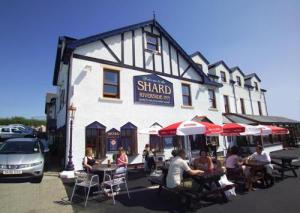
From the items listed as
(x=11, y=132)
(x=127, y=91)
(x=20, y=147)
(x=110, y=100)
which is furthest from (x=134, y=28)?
(x=11, y=132)

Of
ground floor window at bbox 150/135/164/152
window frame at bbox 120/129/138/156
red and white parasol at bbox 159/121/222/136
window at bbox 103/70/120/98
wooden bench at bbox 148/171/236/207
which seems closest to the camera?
wooden bench at bbox 148/171/236/207

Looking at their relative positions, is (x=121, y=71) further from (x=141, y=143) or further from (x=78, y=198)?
(x=78, y=198)

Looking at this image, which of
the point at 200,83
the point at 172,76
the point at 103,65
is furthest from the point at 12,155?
the point at 200,83

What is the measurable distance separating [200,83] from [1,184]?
47.6ft

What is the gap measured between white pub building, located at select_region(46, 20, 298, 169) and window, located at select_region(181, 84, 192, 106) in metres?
0.08

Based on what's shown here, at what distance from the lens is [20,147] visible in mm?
8266

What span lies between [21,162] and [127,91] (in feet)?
22.1

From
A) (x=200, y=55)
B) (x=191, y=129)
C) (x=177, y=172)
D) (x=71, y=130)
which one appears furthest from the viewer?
(x=200, y=55)

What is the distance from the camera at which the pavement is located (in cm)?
492

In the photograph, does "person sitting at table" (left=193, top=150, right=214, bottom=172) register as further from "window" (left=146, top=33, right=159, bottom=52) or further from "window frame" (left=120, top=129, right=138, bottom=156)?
"window" (left=146, top=33, right=159, bottom=52)

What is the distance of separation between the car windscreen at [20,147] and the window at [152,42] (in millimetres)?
9529

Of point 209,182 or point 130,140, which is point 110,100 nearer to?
point 130,140

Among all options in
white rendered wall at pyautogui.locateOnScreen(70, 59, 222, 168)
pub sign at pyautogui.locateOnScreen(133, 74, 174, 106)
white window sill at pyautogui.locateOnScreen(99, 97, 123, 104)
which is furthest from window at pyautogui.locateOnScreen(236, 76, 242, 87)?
white window sill at pyautogui.locateOnScreen(99, 97, 123, 104)

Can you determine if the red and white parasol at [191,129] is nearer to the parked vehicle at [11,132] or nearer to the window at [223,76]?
the window at [223,76]
